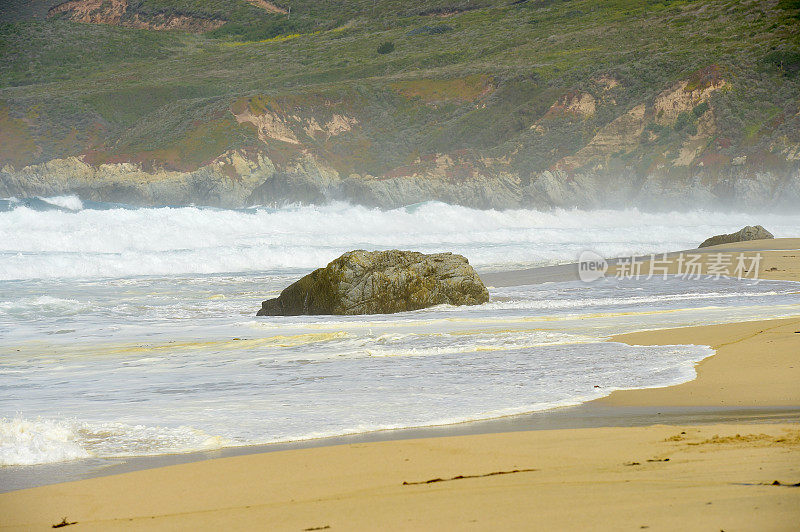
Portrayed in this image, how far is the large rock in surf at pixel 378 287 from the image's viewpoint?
44.2ft

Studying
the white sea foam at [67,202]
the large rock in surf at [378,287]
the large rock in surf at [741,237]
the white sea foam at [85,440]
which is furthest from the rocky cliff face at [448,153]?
the white sea foam at [85,440]

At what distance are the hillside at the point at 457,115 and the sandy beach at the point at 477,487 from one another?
55569mm

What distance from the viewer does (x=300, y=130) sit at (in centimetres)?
7888

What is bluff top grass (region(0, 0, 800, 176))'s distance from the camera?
6850cm

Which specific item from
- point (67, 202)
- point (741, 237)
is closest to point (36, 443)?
point (741, 237)

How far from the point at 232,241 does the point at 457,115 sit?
51239 mm

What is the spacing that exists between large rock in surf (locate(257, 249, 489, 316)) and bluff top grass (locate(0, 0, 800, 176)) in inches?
1969

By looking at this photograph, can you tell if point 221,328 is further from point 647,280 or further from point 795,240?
point 795,240

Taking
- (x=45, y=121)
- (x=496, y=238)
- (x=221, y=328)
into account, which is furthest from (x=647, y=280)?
(x=45, y=121)

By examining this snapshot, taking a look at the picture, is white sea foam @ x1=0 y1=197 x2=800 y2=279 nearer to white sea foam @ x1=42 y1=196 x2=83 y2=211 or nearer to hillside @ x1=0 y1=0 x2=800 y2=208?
hillside @ x1=0 y1=0 x2=800 y2=208

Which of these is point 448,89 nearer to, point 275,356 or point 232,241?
point 232,241

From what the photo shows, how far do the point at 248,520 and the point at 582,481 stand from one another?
5.00 ft

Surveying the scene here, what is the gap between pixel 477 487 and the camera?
385 cm

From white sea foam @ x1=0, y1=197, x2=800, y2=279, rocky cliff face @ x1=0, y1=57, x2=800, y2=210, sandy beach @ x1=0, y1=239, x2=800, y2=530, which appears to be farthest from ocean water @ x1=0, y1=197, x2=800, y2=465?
rocky cliff face @ x1=0, y1=57, x2=800, y2=210
